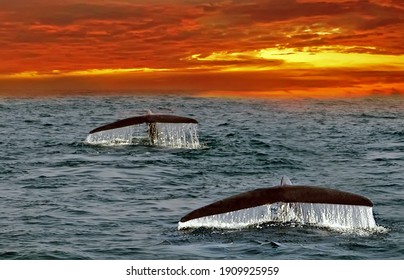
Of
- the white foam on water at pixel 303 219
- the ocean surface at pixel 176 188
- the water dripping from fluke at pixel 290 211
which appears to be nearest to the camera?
the water dripping from fluke at pixel 290 211

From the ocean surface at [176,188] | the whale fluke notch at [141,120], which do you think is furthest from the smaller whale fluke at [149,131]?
the ocean surface at [176,188]

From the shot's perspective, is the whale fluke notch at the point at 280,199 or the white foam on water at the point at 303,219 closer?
the whale fluke notch at the point at 280,199

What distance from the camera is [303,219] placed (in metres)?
14.4

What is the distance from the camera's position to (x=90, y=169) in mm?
24719

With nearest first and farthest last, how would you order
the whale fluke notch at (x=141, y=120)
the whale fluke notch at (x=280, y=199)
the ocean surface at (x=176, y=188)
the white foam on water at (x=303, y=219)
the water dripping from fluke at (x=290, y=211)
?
1. the whale fluke notch at (x=280, y=199)
2. the water dripping from fluke at (x=290, y=211)
3. the ocean surface at (x=176, y=188)
4. the white foam on water at (x=303, y=219)
5. the whale fluke notch at (x=141, y=120)

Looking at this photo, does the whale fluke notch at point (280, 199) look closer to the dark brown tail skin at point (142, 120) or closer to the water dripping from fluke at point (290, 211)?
the water dripping from fluke at point (290, 211)

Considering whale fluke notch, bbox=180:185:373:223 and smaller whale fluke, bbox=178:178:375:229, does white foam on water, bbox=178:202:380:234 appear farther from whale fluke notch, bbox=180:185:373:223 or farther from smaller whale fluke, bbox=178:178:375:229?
whale fluke notch, bbox=180:185:373:223

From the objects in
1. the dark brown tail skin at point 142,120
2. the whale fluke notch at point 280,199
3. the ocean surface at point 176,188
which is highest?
the whale fluke notch at point 280,199

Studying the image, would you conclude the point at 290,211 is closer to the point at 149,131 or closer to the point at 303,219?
the point at 303,219

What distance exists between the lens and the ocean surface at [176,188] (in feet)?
44.5

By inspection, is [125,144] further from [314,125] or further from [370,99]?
[370,99]

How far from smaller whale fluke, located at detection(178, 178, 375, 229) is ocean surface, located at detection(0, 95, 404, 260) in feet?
0.94
